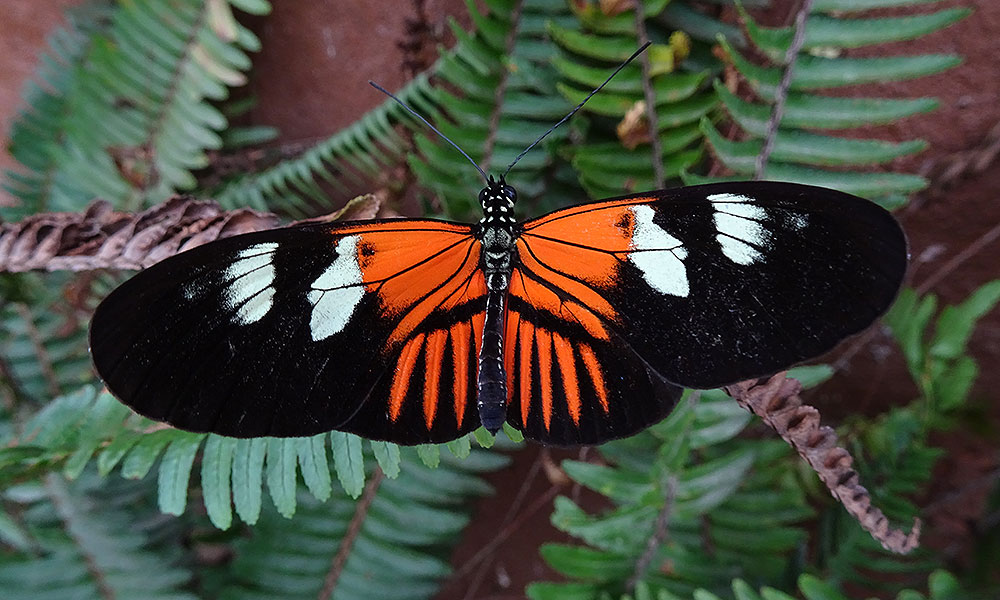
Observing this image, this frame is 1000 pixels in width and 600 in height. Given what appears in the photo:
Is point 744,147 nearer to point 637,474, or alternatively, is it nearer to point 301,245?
point 637,474

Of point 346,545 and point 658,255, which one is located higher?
point 658,255

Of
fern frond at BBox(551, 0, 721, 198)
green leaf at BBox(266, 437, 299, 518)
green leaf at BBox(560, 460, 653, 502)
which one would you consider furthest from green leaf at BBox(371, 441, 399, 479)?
fern frond at BBox(551, 0, 721, 198)

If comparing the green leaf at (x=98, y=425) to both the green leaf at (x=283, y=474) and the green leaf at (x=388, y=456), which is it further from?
the green leaf at (x=388, y=456)

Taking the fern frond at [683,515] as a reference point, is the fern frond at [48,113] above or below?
above

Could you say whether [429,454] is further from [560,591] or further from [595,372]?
[560,591]

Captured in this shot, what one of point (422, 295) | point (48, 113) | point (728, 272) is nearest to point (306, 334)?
point (422, 295)

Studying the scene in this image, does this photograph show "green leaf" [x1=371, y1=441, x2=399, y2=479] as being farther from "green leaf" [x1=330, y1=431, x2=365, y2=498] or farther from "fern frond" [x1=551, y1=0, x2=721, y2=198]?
"fern frond" [x1=551, y1=0, x2=721, y2=198]

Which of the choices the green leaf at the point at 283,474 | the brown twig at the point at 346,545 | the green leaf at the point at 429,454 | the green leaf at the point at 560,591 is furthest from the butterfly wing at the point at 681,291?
the brown twig at the point at 346,545
